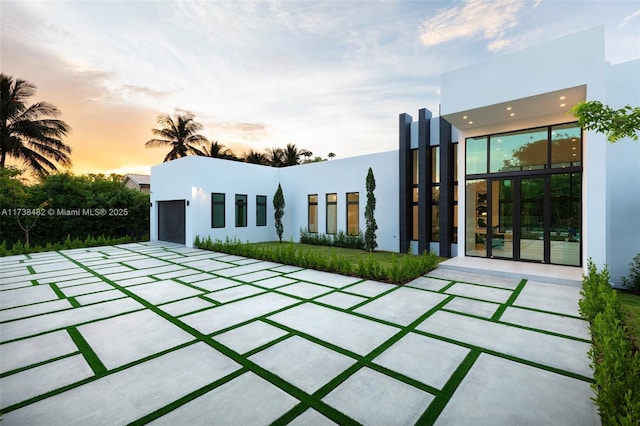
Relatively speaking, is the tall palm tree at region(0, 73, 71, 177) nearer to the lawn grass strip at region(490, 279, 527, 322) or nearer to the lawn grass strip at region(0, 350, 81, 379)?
the lawn grass strip at region(0, 350, 81, 379)

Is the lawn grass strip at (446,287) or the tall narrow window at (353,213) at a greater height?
the tall narrow window at (353,213)

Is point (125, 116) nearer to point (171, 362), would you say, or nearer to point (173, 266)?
point (173, 266)

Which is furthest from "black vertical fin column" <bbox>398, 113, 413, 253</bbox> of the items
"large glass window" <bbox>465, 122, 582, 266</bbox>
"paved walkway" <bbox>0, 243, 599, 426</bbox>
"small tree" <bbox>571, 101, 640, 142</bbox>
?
"small tree" <bbox>571, 101, 640, 142</bbox>

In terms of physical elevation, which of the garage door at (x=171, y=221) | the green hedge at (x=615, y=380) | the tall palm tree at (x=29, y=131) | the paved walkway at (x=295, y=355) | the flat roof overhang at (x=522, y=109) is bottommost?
the paved walkway at (x=295, y=355)

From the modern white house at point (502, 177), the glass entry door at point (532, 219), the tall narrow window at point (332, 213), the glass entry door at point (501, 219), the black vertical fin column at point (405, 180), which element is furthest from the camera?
the tall narrow window at point (332, 213)

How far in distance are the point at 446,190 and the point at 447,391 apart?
27.3 ft

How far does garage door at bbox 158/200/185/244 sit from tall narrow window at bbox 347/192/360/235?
8.22m

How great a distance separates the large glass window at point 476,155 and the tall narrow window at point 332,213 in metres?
6.35

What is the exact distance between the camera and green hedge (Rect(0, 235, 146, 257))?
1141cm

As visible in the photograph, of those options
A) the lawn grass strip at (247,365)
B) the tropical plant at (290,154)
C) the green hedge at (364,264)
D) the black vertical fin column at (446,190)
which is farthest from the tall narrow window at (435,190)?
the tropical plant at (290,154)

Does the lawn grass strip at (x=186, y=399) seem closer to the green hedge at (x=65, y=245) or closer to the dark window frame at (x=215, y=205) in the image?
the dark window frame at (x=215, y=205)

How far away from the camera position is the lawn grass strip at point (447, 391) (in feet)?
→ 7.36

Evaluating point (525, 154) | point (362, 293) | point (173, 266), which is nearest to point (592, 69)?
point (525, 154)

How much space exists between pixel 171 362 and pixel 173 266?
20.4 feet
